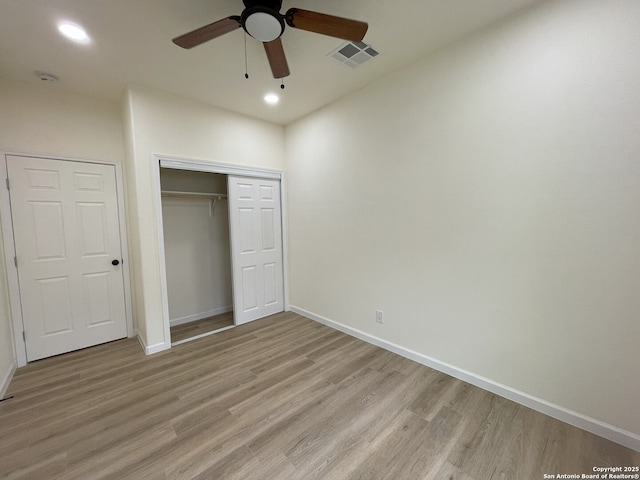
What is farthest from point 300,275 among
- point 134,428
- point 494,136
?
point 494,136

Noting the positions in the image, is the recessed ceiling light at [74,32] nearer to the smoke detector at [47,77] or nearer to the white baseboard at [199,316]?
the smoke detector at [47,77]

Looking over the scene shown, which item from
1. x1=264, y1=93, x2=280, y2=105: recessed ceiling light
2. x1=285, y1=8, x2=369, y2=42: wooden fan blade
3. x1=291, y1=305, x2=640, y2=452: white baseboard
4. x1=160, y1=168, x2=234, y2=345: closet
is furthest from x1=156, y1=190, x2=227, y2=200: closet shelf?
x1=291, y1=305, x2=640, y2=452: white baseboard

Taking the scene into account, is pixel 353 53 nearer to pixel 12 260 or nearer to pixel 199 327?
pixel 199 327

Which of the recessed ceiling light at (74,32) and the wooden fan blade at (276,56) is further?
the recessed ceiling light at (74,32)

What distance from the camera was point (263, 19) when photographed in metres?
1.54

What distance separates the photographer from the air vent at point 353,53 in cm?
220

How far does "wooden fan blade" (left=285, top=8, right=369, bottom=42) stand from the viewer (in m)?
1.48

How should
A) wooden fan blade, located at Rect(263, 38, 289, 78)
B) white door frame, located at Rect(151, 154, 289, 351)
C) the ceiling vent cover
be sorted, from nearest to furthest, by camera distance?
1. wooden fan blade, located at Rect(263, 38, 289, 78)
2. the ceiling vent cover
3. white door frame, located at Rect(151, 154, 289, 351)

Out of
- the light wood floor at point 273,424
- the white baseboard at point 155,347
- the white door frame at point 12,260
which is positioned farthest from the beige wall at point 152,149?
the white door frame at point 12,260

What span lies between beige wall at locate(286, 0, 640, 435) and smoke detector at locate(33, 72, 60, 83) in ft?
9.70

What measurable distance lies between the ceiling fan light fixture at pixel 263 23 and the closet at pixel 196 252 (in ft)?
7.64

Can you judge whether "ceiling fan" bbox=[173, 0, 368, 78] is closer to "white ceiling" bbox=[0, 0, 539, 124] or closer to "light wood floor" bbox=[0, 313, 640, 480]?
"white ceiling" bbox=[0, 0, 539, 124]

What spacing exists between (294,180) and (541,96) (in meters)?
2.82

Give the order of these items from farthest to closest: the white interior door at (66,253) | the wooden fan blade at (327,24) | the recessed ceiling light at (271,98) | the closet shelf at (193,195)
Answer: the closet shelf at (193,195) < the recessed ceiling light at (271,98) < the white interior door at (66,253) < the wooden fan blade at (327,24)
